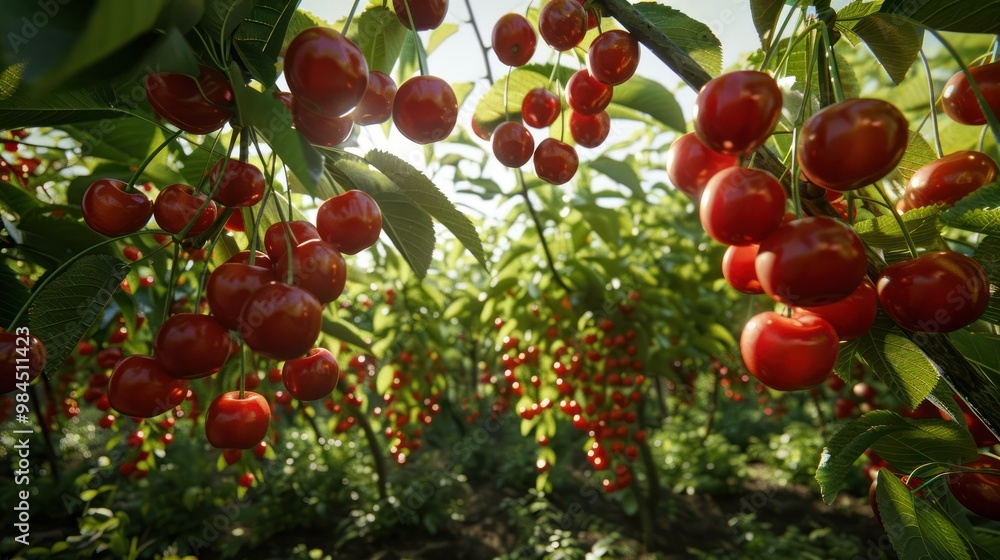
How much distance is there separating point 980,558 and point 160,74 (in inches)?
55.4

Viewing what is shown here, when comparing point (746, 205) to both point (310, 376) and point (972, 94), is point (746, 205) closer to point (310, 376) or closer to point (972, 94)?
point (972, 94)

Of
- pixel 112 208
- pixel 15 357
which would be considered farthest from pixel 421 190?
pixel 15 357

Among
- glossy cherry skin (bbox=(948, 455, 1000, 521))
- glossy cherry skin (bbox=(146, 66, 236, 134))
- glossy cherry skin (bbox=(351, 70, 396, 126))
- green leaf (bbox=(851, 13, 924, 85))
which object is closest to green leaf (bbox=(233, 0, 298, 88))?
glossy cherry skin (bbox=(146, 66, 236, 134))

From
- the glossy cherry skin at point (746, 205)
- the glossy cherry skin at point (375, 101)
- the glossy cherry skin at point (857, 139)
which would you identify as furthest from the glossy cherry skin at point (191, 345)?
the glossy cherry skin at point (857, 139)

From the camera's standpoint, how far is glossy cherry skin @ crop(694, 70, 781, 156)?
0.55 metres

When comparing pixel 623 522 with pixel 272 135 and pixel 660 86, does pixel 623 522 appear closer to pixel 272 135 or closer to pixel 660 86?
pixel 660 86

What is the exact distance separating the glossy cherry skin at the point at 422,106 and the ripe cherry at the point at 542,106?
32 cm

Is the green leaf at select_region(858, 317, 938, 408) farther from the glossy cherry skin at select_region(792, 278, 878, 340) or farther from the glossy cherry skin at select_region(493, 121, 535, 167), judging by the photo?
the glossy cherry skin at select_region(493, 121, 535, 167)

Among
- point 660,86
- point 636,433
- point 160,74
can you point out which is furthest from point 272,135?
point 636,433

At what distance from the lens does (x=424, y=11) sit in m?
0.78

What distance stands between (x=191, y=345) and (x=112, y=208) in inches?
12.0

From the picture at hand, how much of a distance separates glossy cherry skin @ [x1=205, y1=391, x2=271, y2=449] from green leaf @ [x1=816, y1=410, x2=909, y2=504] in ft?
2.79

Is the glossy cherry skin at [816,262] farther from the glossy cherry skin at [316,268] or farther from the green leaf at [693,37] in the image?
the glossy cherry skin at [316,268]

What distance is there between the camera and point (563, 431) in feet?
27.9
